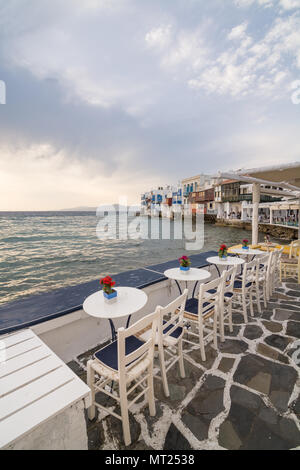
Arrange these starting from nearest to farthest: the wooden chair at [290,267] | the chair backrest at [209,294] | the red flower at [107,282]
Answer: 1. the red flower at [107,282]
2. the chair backrest at [209,294]
3. the wooden chair at [290,267]

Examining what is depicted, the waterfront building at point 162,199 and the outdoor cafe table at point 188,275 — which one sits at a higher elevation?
the waterfront building at point 162,199

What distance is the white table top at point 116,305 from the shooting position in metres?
1.95

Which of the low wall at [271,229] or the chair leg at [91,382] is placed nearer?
the chair leg at [91,382]

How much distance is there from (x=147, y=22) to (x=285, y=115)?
261 inches

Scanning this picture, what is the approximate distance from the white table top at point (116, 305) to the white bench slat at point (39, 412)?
68 cm

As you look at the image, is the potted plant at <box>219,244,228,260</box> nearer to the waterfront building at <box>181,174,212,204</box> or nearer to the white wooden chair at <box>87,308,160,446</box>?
the white wooden chair at <box>87,308,160,446</box>

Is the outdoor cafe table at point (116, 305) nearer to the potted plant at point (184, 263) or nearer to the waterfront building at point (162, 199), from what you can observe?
the potted plant at point (184, 263)

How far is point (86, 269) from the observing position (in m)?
13.1

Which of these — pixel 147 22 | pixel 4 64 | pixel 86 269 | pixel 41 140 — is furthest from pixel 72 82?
pixel 86 269

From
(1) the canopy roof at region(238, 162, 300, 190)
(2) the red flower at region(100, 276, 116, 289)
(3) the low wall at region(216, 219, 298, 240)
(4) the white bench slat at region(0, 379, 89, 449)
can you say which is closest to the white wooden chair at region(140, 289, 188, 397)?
(2) the red flower at region(100, 276, 116, 289)

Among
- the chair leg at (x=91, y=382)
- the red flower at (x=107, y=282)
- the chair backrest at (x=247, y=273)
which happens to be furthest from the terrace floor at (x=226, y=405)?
the red flower at (x=107, y=282)

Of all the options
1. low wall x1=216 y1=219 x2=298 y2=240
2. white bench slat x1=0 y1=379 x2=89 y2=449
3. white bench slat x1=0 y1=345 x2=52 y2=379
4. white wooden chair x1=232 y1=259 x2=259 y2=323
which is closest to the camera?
white bench slat x1=0 y1=379 x2=89 y2=449

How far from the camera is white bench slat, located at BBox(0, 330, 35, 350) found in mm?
1751

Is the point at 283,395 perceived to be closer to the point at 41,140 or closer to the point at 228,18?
the point at 228,18
